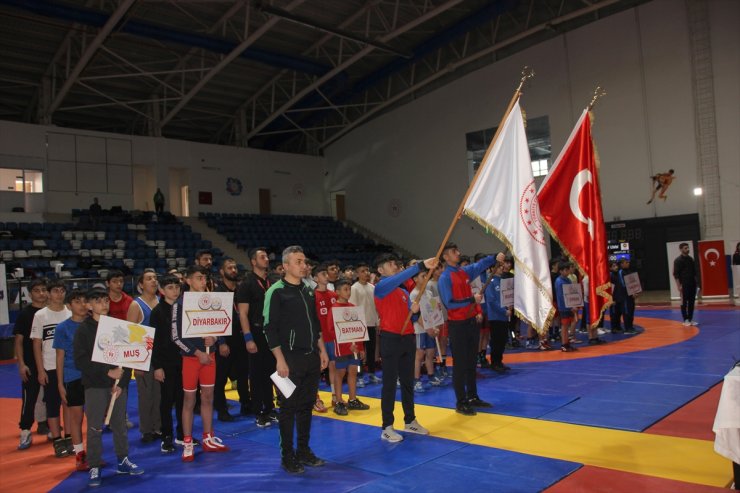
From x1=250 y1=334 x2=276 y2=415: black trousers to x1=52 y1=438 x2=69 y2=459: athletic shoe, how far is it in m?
2.01

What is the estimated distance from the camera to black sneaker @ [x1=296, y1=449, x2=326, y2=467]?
16.1 ft

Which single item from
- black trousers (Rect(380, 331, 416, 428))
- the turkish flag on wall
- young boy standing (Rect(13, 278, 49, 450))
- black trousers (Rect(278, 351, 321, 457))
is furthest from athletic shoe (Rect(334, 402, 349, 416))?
the turkish flag on wall

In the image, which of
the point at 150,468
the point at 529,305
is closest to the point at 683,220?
the point at 529,305

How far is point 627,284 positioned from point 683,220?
32.0ft

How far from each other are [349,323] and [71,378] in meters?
3.11

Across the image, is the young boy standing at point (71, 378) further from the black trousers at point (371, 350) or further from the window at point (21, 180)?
the window at point (21, 180)

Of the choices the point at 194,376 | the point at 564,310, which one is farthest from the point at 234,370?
the point at 564,310

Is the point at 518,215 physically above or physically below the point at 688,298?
above

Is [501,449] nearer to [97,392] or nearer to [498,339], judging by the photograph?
[97,392]

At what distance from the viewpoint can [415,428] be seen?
576 centimetres

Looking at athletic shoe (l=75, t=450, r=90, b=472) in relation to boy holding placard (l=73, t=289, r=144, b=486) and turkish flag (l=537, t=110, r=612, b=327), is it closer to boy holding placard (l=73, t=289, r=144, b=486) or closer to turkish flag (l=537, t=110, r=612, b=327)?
boy holding placard (l=73, t=289, r=144, b=486)

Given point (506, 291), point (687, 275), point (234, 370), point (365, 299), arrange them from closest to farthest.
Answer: point (234, 370) < point (365, 299) < point (506, 291) < point (687, 275)

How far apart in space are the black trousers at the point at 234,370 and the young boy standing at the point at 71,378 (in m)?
1.69

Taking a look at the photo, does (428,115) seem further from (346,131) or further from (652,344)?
(652,344)
